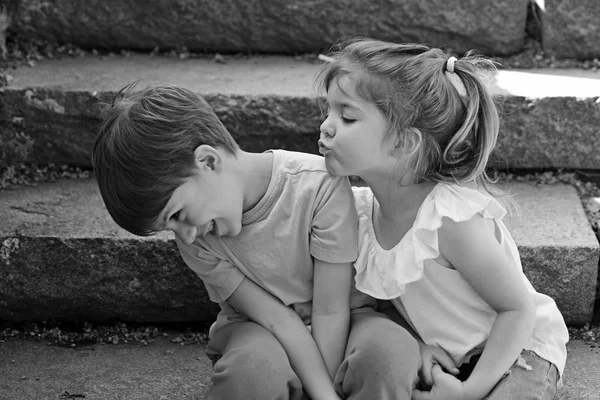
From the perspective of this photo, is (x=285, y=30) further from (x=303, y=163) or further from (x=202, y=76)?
(x=303, y=163)

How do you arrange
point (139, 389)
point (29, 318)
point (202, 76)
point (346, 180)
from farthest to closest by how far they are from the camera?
Answer: point (202, 76) < point (29, 318) < point (139, 389) < point (346, 180)

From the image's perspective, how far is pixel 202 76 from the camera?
109 inches

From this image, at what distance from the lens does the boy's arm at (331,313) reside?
77.6 inches

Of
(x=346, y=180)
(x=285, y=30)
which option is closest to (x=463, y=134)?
(x=346, y=180)

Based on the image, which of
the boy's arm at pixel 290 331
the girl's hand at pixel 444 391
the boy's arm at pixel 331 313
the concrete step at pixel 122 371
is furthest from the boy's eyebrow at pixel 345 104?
the concrete step at pixel 122 371

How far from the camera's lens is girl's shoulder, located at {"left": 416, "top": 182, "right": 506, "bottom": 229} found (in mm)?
1863

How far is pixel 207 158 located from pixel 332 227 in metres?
0.31

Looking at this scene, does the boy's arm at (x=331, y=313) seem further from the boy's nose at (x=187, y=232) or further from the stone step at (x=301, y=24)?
the stone step at (x=301, y=24)

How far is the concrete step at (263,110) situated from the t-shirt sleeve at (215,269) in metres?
0.67

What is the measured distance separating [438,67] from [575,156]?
35.0 inches

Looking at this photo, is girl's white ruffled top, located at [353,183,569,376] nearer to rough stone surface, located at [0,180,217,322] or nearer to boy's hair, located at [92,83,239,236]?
boy's hair, located at [92,83,239,236]

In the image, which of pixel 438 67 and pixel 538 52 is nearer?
pixel 438 67

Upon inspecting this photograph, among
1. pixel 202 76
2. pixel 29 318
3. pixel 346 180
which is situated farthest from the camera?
pixel 202 76

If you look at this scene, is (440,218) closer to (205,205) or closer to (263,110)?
(205,205)
